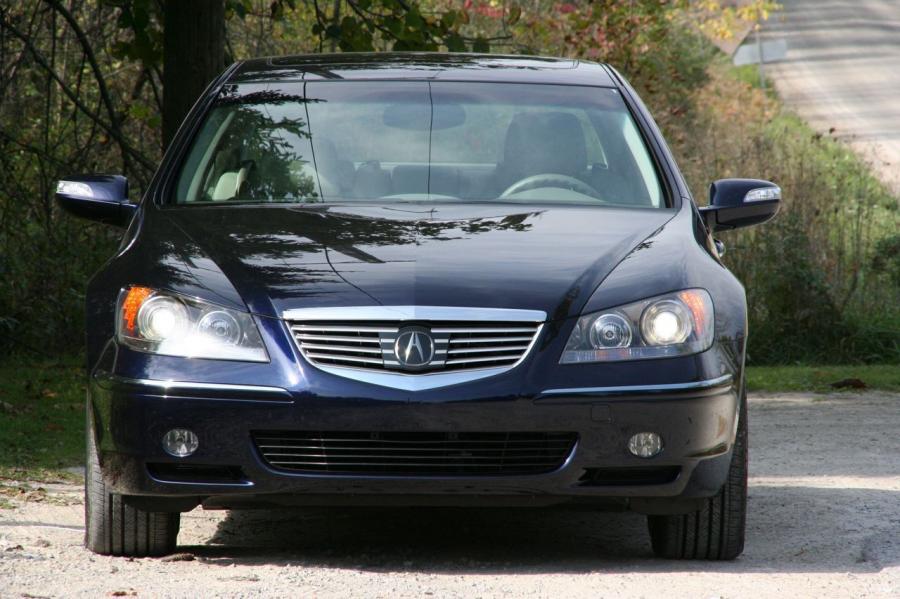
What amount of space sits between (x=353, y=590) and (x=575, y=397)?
82cm

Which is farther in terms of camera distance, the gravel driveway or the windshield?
the windshield

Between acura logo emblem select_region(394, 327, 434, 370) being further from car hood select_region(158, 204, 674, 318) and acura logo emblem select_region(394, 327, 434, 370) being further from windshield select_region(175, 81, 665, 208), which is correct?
windshield select_region(175, 81, 665, 208)

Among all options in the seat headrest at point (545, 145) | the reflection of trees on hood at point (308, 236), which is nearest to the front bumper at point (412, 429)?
the reflection of trees on hood at point (308, 236)

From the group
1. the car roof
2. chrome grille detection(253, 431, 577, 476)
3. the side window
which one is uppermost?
the car roof

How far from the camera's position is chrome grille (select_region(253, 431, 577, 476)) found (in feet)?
14.4

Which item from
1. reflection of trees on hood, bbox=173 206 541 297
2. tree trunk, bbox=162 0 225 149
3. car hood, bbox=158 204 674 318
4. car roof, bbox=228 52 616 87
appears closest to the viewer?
car hood, bbox=158 204 674 318

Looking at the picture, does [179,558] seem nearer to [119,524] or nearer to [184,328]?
[119,524]

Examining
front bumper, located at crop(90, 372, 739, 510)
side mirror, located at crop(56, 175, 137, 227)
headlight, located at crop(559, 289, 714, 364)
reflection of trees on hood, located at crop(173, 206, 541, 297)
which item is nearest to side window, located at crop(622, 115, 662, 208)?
reflection of trees on hood, located at crop(173, 206, 541, 297)

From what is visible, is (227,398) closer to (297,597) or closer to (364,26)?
(297,597)

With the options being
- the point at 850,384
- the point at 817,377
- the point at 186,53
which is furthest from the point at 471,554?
the point at 817,377

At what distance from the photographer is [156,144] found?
44.9ft

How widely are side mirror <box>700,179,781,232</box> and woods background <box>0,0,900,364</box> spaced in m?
4.59

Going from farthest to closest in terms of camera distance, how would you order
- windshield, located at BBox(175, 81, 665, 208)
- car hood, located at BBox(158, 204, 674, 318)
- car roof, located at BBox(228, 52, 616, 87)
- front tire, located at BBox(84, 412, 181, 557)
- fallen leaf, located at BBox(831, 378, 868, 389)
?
fallen leaf, located at BBox(831, 378, 868, 389) → car roof, located at BBox(228, 52, 616, 87) → windshield, located at BBox(175, 81, 665, 208) → front tire, located at BBox(84, 412, 181, 557) → car hood, located at BBox(158, 204, 674, 318)

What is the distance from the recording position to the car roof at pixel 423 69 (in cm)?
597
